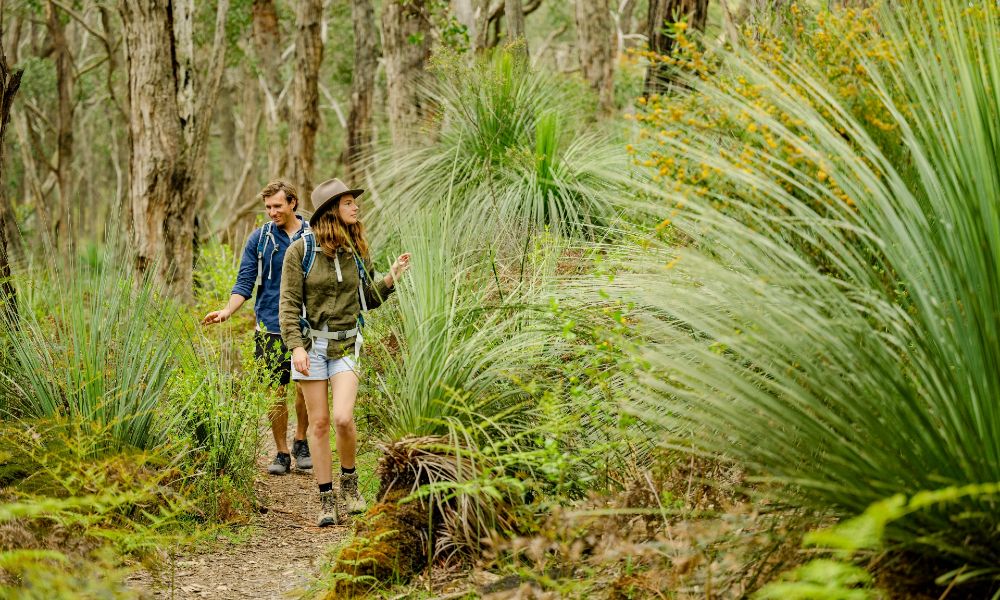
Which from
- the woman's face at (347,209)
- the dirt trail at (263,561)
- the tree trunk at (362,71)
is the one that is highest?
the tree trunk at (362,71)

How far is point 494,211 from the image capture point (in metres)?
7.13

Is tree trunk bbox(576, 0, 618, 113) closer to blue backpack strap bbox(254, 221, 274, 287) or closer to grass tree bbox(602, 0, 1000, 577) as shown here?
blue backpack strap bbox(254, 221, 274, 287)

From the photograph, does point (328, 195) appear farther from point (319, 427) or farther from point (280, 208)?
point (319, 427)

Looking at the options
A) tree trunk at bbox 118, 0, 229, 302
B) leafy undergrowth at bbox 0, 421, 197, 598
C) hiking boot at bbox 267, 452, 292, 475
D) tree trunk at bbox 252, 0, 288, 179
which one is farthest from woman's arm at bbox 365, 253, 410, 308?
tree trunk at bbox 252, 0, 288, 179

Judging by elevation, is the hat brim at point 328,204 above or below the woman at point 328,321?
above

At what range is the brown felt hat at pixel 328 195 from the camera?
5523mm

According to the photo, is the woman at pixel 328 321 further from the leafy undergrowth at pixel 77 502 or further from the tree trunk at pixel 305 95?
the tree trunk at pixel 305 95

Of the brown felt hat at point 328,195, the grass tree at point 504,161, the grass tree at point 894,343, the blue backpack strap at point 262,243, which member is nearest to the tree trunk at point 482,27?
the grass tree at point 504,161

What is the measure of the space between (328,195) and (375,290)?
0.60 meters

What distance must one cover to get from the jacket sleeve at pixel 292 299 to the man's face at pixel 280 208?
112 cm

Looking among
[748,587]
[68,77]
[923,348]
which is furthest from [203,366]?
[68,77]

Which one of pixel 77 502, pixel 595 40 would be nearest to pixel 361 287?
pixel 77 502

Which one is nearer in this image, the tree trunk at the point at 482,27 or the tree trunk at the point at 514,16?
the tree trunk at the point at 482,27

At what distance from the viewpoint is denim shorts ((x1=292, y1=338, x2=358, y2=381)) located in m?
5.45
